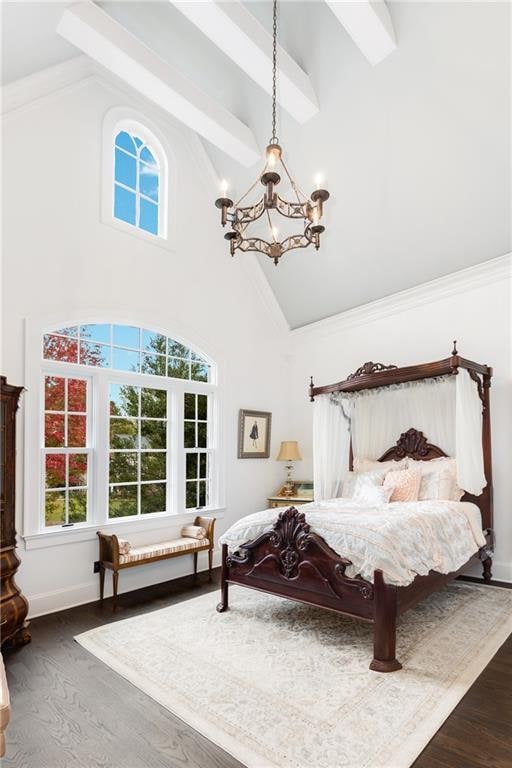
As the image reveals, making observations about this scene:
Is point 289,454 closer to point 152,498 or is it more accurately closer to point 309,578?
point 152,498

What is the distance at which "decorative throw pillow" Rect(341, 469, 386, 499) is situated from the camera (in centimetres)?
524

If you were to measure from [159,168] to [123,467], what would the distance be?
341 centimetres

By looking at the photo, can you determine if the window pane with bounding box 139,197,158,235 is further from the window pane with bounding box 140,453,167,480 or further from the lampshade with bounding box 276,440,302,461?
the lampshade with bounding box 276,440,302,461

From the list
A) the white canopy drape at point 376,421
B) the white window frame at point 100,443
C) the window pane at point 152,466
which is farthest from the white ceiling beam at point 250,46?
the window pane at point 152,466

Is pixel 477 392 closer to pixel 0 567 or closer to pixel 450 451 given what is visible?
pixel 450 451

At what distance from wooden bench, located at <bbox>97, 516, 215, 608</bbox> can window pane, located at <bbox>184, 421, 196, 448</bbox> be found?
2.86 ft

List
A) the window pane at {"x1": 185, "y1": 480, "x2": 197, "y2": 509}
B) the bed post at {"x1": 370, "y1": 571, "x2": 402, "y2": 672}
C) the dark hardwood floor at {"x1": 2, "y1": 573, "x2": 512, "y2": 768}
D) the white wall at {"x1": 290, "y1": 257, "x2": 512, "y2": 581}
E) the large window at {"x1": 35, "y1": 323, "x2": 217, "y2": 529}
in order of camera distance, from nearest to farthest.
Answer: the dark hardwood floor at {"x1": 2, "y1": 573, "x2": 512, "y2": 768}, the bed post at {"x1": 370, "y1": 571, "x2": 402, "y2": 672}, the large window at {"x1": 35, "y1": 323, "x2": 217, "y2": 529}, the white wall at {"x1": 290, "y1": 257, "x2": 512, "y2": 581}, the window pane at {"x1": 185, "y1": 480, "x2": 197, "y2": 509}

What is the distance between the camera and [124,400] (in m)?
4.95

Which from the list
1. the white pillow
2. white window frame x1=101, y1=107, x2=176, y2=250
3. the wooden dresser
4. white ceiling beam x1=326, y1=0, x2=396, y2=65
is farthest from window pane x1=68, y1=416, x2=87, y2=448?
white ceiling beam x1=326, y1=0, x2=396, y2=65

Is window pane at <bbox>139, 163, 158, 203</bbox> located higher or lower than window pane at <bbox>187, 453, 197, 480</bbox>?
higher

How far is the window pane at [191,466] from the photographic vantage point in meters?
5.58

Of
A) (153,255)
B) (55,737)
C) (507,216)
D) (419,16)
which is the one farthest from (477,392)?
(55,737)

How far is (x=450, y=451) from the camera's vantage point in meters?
5.22

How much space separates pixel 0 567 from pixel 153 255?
3390 millimetres
